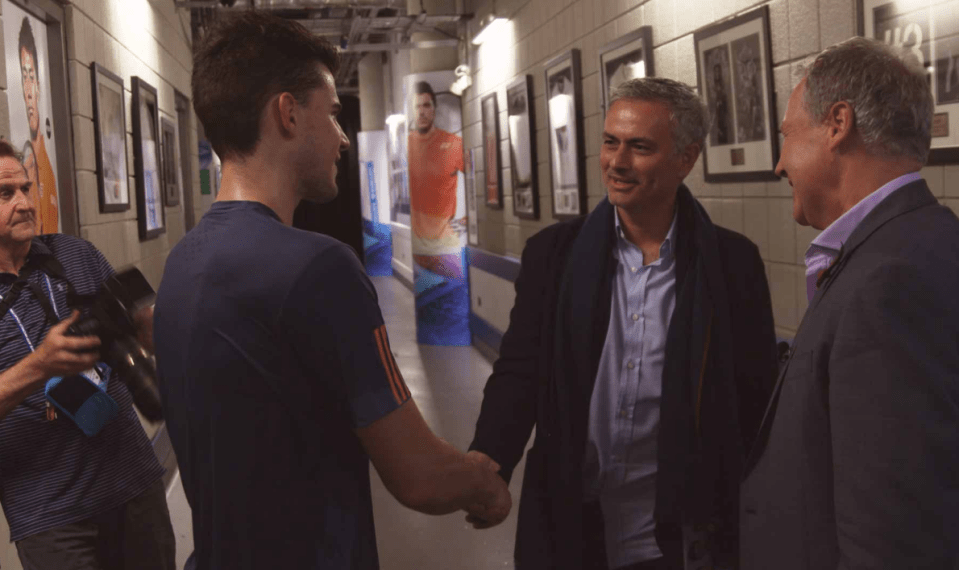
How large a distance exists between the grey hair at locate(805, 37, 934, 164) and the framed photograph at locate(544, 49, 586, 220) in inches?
165

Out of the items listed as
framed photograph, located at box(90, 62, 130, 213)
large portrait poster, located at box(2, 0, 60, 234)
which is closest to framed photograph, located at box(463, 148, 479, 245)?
framed photograph, located at box(90, 62, 130, 213)

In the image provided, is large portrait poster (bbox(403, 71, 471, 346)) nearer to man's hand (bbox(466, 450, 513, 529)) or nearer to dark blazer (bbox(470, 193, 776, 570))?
dark blazer (bbox(470, 193, 776, 570))

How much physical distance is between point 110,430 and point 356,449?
1.15 metres

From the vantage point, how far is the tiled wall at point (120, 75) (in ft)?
13.6

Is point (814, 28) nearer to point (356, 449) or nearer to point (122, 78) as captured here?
point (356, 449)

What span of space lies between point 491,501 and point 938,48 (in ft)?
5.37

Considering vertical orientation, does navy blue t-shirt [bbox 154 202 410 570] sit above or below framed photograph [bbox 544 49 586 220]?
below

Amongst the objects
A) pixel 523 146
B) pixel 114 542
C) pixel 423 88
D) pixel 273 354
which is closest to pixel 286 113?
pixel 273 354

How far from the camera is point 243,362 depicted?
1.16m

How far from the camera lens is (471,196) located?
9016mm

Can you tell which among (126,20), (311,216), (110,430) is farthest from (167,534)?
(311,216)

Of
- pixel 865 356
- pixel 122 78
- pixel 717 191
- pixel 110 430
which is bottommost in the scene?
pixel 110 430

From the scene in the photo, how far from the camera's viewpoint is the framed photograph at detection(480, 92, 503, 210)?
7.71 meters

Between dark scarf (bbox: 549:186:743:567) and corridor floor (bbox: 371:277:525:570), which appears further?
corridor floor (bbox: 371:277:525:570)
